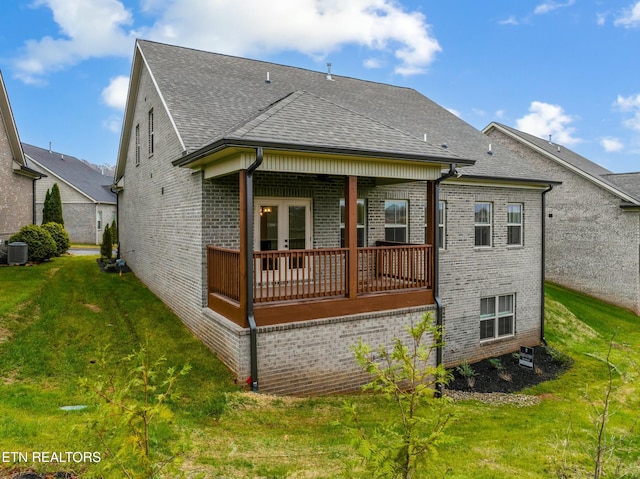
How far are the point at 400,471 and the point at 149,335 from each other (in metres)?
8.19

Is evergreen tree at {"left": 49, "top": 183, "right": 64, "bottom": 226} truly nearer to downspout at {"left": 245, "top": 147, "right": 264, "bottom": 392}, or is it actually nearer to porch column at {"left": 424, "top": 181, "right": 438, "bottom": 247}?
downspout at {"left": 245, "top": 147, "right": 264, "bottom": 392}

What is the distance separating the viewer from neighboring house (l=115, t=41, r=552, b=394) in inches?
303

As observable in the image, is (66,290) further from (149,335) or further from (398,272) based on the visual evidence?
(398,272)

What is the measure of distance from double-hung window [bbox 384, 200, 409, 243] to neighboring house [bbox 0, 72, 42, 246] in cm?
1494

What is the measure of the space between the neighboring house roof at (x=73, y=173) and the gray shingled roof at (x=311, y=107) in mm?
22491

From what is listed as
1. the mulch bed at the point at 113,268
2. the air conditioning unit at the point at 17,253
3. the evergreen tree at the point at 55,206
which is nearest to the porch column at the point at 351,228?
the mulch bed at the point at 113,268

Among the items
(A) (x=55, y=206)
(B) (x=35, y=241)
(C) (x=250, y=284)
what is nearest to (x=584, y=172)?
(C) (x=250, y=284)

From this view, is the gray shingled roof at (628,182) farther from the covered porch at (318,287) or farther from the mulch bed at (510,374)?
the covered porch at (318,287)

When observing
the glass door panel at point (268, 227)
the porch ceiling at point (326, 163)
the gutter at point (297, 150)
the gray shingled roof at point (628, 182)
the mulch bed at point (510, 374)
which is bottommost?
the mulch bed at point (510, 374)

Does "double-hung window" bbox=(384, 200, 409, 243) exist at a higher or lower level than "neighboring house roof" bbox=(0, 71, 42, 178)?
lower

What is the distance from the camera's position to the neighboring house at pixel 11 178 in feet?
55.2

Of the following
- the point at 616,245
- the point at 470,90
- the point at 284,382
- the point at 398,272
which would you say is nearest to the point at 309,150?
the point at 398,272

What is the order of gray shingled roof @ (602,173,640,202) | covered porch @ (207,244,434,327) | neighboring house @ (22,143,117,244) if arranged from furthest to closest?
1. neighboring house @ (22,143,117,244)
2. gray shingled roof @ (602,173,640,202)
3. covered porch @ (207,244,434,327)

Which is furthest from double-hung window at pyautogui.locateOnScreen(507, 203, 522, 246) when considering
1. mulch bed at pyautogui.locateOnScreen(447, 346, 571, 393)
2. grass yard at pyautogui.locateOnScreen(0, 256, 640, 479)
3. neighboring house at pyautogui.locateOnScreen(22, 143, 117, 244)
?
neighboring house at pyautogui.locateOnScreen(22, 143, 117, 244)
